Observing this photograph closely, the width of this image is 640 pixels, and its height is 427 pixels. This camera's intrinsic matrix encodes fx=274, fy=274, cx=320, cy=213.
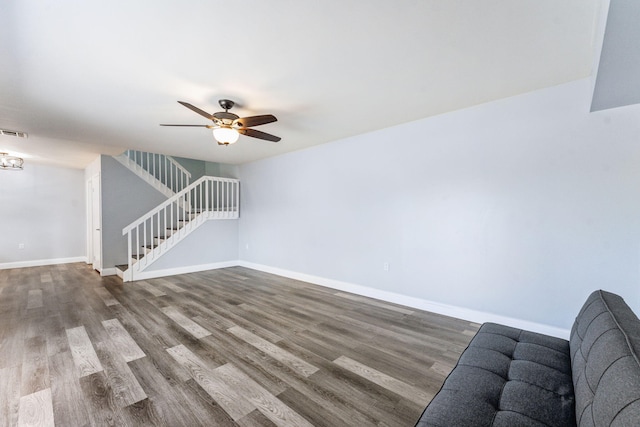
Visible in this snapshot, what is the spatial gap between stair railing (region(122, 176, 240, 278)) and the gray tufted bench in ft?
17.8

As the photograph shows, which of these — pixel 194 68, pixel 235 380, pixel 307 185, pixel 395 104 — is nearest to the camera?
pixel 235 380

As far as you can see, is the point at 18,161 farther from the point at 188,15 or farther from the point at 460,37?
the point at 460,37

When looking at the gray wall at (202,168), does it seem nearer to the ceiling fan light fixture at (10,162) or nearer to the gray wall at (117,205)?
the gray wall at (117,205)

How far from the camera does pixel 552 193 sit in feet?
9.05

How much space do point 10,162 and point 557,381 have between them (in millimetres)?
9015

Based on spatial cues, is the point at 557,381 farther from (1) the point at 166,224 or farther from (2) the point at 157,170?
(2) the point at 157,170

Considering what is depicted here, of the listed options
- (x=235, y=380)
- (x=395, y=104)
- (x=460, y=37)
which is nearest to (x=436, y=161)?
(x=395, y=104)

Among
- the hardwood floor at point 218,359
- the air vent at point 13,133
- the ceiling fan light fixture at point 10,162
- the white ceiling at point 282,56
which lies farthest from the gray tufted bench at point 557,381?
the ceiling fan light fixture at point 10,162

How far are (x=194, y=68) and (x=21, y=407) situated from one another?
2.74 metres

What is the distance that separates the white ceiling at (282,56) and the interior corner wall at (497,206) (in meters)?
0.40

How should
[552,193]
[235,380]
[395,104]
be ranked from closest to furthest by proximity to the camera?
1. [235,380]
2. [552,193]
3. [395,104]

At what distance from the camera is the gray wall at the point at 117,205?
18.4 ft

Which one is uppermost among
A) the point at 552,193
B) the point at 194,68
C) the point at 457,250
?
the point at 194,68

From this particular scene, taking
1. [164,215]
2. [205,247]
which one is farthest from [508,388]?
[164,215]
